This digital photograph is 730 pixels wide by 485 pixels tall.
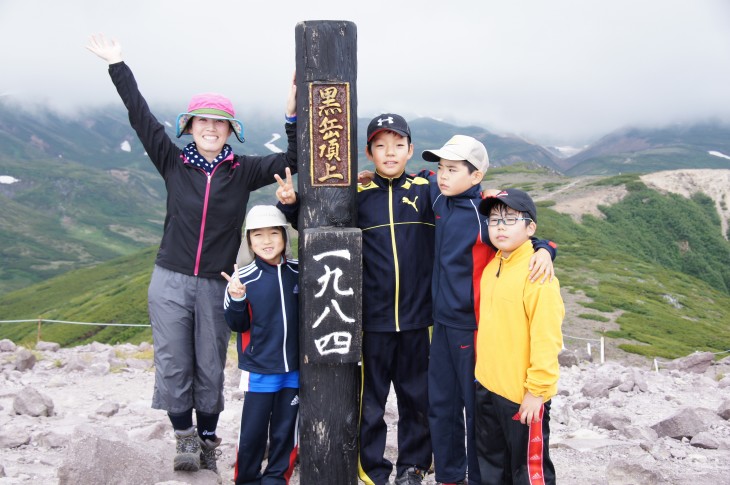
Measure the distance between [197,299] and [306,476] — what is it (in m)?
1.87

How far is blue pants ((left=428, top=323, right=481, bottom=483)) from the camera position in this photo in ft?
17.2

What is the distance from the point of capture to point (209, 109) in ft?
18.0

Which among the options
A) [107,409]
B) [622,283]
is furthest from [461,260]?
[622,283]

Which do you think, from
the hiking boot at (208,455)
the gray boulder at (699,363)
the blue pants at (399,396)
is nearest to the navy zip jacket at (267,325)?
the blue pants at (399,396)

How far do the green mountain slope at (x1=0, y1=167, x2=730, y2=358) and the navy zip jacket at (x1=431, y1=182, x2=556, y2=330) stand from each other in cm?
2028

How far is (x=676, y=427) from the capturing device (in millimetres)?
7477

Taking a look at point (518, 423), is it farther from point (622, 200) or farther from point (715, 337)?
point (622, 200)

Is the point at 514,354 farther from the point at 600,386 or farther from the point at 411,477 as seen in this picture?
the point at 600,386

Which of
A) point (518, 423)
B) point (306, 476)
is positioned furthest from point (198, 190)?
point (518, 423)

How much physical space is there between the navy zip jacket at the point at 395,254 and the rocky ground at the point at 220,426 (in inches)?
72.5

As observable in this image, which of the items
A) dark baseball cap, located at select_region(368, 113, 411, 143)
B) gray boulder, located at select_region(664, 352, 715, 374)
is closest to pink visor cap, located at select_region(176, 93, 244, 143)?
dark baseball cap, located at select_region(368, 113, 411, 143)

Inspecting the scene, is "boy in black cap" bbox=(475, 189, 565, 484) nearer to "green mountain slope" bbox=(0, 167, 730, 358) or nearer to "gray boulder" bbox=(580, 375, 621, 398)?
"gray boulder" bbox=(580, 375, 621, 398)

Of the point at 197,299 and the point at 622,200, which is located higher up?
the point at 622,200

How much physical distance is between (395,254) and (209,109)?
7.09 feet
